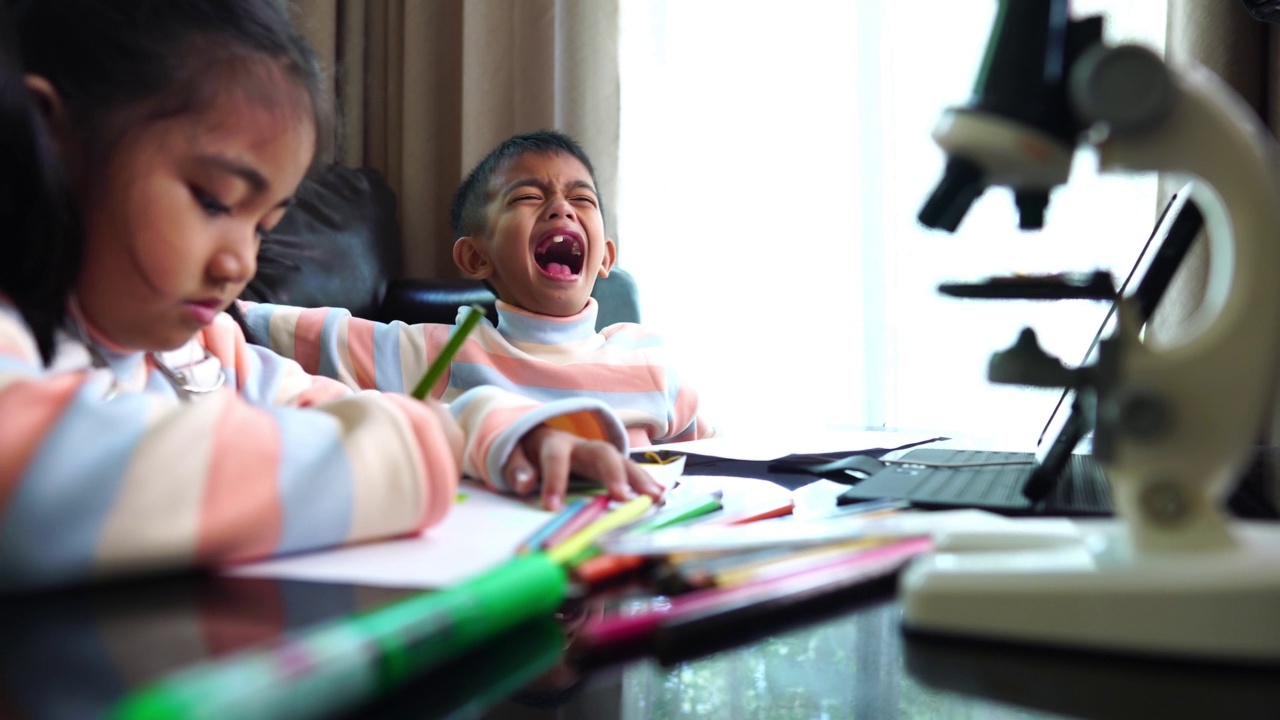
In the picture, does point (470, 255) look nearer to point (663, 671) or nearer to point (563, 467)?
point (563, 467)

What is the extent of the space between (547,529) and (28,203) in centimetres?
38

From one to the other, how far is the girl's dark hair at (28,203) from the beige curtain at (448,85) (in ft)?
5.26

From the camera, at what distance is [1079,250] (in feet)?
6.30

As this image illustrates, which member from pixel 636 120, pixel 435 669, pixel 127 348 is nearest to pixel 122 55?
pixel 127 348

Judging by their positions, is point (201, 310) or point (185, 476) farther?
point (201, 310)

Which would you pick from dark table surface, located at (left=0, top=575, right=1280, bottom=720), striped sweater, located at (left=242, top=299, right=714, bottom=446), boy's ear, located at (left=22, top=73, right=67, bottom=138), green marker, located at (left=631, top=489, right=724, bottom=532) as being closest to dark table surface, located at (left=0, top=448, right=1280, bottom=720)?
dark table surface, located at (left=0, top=575, right=1280, bottom=720)

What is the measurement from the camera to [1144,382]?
0.38 meters

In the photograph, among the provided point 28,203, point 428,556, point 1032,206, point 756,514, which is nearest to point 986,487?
point 756,514

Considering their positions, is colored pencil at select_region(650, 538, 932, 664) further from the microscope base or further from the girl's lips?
the girl's lips

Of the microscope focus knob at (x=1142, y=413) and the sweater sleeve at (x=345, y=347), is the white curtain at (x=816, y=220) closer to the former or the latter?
the sweater sleeve at (x=345, y=347)

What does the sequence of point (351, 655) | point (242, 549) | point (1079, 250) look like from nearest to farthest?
point (351, 655) < point (242, 549) < point (1079, 250)

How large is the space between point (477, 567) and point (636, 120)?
193 cm

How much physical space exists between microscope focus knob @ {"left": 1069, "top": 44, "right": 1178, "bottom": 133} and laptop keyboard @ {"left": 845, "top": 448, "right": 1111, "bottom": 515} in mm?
306

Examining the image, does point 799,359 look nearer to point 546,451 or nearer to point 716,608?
point 546,451
